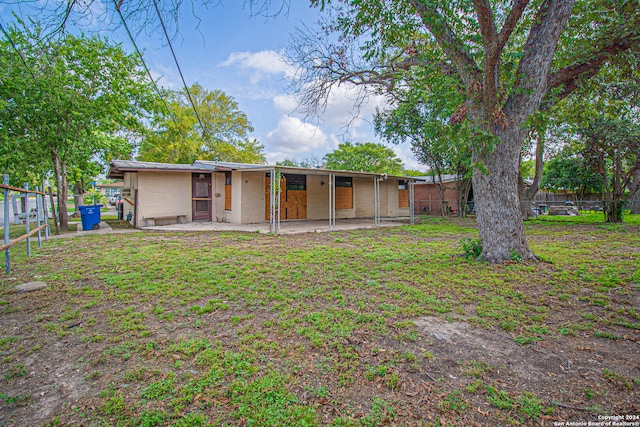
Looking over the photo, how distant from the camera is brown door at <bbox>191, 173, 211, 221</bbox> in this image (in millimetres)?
12445

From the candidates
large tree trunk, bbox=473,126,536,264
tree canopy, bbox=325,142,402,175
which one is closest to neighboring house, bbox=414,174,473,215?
tree canopy, bbox=325,142,402,175

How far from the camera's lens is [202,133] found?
64.7ft

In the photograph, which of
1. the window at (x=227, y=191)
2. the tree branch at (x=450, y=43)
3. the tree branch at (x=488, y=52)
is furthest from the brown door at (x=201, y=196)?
the tree branch at (x=488, y=52)

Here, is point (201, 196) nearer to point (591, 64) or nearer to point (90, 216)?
point (90, 216)

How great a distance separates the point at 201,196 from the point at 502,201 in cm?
1114

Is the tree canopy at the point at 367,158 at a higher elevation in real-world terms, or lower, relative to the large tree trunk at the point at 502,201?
higher

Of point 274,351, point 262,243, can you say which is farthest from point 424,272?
point 262,243

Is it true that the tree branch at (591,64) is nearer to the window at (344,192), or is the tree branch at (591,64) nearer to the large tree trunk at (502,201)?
the large tree trunk at (502,201)

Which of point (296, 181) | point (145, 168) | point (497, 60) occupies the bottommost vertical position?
point (296, 181)

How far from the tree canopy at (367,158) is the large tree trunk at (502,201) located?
21056 millimetres

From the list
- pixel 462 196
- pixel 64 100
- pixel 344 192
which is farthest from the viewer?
pixel 462 196

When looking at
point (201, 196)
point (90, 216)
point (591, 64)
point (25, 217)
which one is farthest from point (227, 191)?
point (591, 64)

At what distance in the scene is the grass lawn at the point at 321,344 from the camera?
177cm

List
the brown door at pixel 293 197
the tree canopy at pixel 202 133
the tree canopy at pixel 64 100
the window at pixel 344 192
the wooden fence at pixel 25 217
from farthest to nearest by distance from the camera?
the tree canopy at pixel 202 133 → the window at pixel 344 192 → the brown door at pixel 293 197 → the tree canopy at pixel 64 100 → the wooden fence at pixel 25 217
